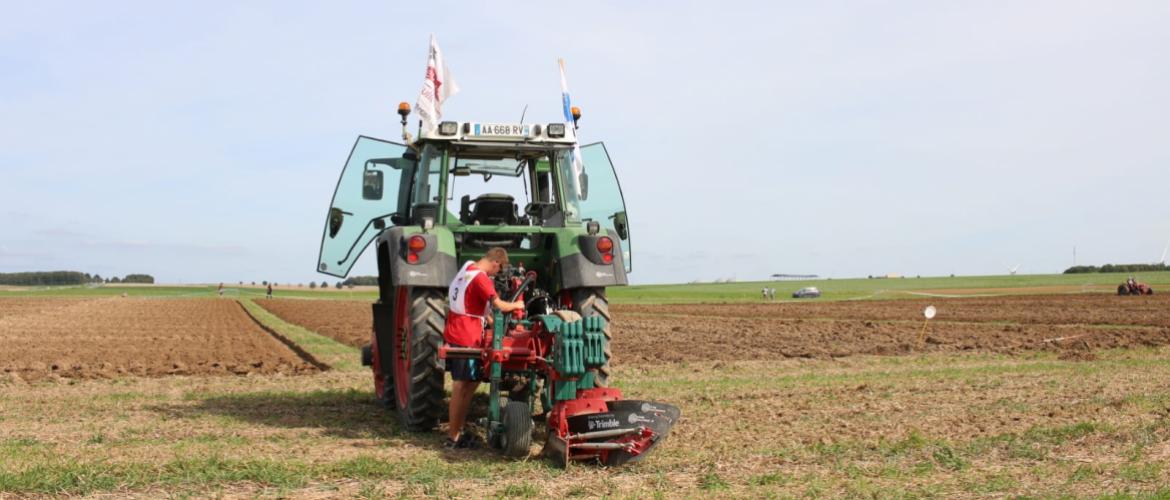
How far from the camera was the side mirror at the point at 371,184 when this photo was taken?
32.5 ft

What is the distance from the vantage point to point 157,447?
766 centimetres

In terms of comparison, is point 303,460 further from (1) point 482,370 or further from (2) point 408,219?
(2) point 408,219

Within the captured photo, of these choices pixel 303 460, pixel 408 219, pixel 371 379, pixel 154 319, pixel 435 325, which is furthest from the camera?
pixel 154 319

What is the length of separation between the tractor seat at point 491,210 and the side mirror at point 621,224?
968 millimetres

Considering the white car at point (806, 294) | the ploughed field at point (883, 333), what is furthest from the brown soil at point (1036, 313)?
the white car at point (806, 294)

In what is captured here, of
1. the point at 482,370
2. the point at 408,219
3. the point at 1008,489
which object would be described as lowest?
the point at 1008,489

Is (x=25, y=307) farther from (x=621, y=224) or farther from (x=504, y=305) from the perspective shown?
(x=504, y=305)

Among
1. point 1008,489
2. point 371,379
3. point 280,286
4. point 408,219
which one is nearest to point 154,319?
point 371,379

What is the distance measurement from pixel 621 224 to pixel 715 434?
2.35 m

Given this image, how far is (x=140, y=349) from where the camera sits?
19.4m

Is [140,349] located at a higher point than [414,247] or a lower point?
lower

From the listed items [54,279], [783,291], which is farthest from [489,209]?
[54,279]

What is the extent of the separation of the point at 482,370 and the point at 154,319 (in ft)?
91.2

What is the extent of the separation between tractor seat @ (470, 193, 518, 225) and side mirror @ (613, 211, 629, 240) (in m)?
0.97
